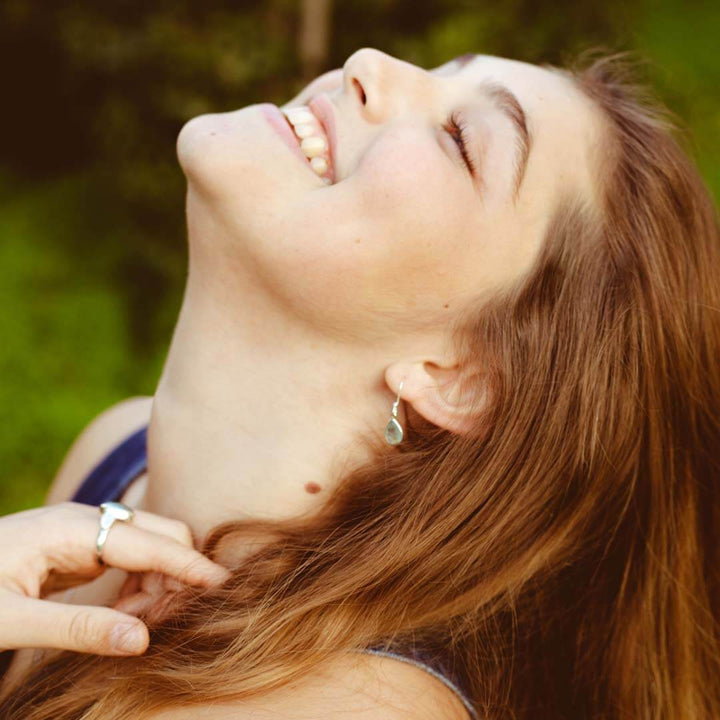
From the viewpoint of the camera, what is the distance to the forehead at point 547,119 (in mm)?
1998

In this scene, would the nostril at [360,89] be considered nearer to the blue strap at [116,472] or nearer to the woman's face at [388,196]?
the woman's face at [388,196]

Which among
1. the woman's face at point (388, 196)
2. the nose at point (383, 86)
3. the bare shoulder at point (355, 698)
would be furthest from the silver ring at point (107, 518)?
the nose at point (383, 86)

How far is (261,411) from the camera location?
205cm

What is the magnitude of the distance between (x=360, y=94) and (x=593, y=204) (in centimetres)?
62

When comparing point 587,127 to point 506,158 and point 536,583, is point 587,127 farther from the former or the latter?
point 536,583

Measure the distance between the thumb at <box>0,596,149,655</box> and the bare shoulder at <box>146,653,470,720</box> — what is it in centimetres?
17

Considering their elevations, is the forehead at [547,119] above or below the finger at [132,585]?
above

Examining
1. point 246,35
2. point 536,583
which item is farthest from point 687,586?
point 246,35

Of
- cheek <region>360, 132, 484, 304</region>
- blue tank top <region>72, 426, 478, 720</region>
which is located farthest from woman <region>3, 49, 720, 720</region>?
blue tank top <region>72, 426, 478, 720</region>

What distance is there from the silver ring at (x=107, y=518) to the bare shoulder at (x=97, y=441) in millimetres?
854

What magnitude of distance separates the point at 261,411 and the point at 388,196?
23.3 inches

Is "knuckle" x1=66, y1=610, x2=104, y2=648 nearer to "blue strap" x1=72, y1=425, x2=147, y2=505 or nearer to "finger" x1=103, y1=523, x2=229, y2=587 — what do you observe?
"finger" x1=103, y1=523, x2=229, y2=587

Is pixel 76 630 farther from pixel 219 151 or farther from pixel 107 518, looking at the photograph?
pixel 219 151

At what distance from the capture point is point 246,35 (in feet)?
14.0
